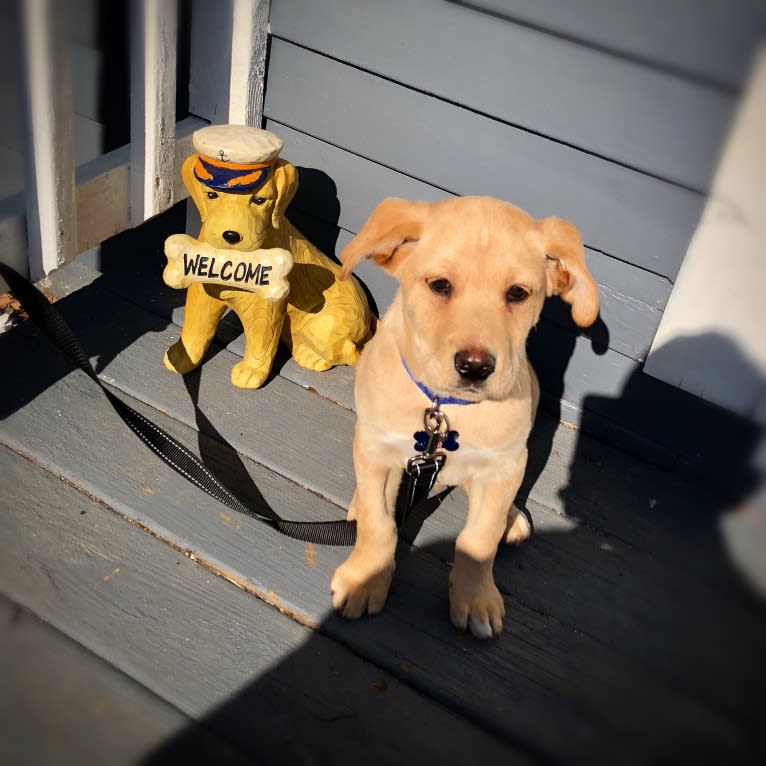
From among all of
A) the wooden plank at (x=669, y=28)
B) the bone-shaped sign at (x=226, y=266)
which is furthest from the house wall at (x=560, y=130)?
the bone-shaped sign at (x=226, y=266)

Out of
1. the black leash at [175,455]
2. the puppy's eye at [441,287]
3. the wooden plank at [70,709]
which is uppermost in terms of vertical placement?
the puppy's eye at [441,287]

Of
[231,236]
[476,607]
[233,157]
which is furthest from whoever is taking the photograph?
[231,236]

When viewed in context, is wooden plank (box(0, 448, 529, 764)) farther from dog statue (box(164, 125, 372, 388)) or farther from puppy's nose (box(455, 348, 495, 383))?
puppy's nose (box(455, 348, 495, 383))

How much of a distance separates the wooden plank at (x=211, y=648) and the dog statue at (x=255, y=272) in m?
0.73

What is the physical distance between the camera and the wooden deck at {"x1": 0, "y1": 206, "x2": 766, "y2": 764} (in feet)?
Result: 6.78

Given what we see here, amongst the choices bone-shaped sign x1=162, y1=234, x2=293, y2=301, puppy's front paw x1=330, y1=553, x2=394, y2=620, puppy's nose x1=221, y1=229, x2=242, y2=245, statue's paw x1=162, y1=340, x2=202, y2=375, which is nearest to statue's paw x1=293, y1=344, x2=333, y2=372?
statue's paw x1=162, y1=340, x2=202, y2=375

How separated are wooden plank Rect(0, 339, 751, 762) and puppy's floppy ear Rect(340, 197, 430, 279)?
2.87ft

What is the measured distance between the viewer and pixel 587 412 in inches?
124

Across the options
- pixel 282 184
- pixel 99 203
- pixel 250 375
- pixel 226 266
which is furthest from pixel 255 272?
pixel 99 203

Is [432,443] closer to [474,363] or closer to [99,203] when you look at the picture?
[474,363]

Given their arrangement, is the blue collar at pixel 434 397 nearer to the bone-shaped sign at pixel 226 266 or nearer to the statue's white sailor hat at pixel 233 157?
the bone-shaped sign at pixel 226 266

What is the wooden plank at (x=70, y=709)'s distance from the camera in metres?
1.94

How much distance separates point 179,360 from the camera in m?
3.02

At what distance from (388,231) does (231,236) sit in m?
0.68
